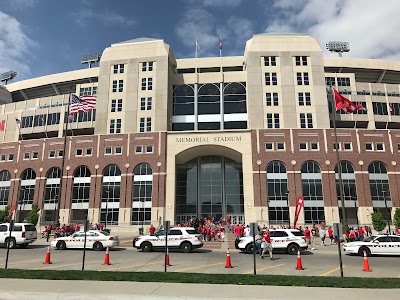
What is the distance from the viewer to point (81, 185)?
51.3 m

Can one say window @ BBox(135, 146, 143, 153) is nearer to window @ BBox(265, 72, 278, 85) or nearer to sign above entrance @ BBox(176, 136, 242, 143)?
sign above entrance @ BBox(176, 136, 242, 143)

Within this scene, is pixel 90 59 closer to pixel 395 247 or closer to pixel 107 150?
pixel 107 150

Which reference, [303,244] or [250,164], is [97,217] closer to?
[250,164]

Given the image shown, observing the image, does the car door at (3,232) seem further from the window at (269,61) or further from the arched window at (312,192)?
the window at (269,61)

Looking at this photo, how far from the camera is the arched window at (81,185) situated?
50.7 meters

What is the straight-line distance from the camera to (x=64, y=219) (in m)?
49.5

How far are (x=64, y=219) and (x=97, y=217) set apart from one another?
5492 millimetres

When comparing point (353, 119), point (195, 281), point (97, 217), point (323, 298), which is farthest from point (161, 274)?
point (353, 119)

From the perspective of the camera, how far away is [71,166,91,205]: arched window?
166 ft

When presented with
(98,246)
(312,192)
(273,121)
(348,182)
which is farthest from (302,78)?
(98,246)

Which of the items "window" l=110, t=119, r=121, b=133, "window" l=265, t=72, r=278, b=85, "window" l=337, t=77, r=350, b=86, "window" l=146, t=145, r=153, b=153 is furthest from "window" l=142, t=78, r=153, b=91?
"window" l=337, t=77, r=350, b=86

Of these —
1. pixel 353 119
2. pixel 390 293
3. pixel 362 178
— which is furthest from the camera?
pixel 353 119

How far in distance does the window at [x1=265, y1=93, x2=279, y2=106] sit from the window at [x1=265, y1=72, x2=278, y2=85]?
6.85 ft

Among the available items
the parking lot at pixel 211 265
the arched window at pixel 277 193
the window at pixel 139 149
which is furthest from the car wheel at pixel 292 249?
the window at pixel 139 149
